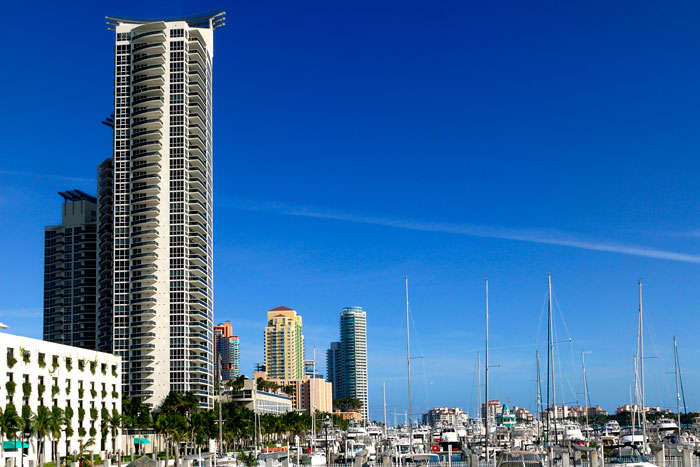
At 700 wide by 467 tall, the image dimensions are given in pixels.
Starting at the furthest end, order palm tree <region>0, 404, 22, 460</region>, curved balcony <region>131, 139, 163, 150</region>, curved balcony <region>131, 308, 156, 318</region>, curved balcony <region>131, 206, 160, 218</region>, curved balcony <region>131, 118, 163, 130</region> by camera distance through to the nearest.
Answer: curved balcony <region>131, 118, 163, 130</region> < curved balcony <region>131, 139, 163, 150</region> < curved balcony <region>131, 206, 160, 218</region> < curved balcony <region>131, 308, 156, 318</region> < palm tree <region>0, 404, 22, 460</region>

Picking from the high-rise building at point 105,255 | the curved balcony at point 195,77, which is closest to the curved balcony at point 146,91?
the curved balcony at point 195,77

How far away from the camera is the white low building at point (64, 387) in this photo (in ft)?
296

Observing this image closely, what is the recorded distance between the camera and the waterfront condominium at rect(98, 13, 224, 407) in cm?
15175

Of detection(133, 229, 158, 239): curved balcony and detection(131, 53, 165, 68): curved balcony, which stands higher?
detection(131, 53, 165, 68): curved balcony

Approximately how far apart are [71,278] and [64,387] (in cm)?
9293

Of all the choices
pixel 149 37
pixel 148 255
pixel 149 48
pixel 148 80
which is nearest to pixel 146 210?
pixel 148 255

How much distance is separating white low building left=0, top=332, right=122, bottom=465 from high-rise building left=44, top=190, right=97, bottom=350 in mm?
73520

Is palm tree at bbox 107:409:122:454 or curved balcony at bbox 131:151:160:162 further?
curved balcony at bbox 131:151:160:162

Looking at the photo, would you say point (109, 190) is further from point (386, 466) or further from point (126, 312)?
point (386, 466)

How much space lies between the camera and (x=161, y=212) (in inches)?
6147

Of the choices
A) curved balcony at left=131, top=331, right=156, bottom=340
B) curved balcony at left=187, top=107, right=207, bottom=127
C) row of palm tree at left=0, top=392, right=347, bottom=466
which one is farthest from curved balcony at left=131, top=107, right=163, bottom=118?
row of palm tree at left=0, top=392, right=347, bottom=466

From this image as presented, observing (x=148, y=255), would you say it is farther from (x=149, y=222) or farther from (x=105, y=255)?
(x=105, y=255)

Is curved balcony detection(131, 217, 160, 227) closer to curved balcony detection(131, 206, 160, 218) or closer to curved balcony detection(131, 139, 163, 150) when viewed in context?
curved balcony detection(131, 206, 160, 218)

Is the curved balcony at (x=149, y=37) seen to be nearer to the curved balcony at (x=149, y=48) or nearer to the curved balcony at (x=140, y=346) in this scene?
the curved balcony at (x=149, y=48)
